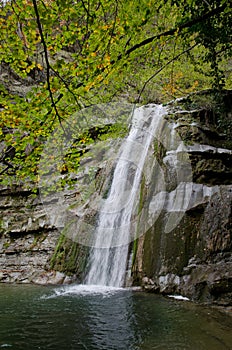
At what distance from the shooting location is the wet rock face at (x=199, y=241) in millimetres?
5883

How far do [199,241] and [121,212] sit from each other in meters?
3.35

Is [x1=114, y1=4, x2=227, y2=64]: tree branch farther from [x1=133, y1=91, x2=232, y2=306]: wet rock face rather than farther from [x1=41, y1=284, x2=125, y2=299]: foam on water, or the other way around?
[x1=41, y1=284, x2=125, y2=299]: foam on water

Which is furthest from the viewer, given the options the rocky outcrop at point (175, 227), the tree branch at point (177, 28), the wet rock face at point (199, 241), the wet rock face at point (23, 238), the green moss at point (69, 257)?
the wet rock face at point (23, 238)

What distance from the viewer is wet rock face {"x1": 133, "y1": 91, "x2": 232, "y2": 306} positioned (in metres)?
5.88

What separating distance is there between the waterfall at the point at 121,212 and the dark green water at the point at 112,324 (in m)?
1.72

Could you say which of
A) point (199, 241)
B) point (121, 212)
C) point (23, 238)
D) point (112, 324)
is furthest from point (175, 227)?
point (23, 238)

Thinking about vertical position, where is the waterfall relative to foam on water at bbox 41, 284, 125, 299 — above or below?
above

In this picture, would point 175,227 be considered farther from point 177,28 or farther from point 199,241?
point 177,28

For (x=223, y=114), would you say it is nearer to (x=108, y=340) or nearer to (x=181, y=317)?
(x=181, y=317)

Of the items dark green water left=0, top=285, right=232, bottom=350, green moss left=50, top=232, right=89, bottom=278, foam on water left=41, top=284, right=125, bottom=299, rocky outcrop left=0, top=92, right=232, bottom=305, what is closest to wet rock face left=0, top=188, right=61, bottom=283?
rocky outcrop left=0, top=92, right=232, bottom=305

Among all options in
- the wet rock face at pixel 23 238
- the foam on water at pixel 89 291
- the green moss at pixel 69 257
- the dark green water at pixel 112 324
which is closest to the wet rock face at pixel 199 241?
the dark green water at pixel 112 324

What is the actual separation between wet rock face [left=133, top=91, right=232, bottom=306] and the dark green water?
544 millimetres

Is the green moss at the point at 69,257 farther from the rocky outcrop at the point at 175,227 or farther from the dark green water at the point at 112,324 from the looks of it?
the dark green water at the point at 112,324

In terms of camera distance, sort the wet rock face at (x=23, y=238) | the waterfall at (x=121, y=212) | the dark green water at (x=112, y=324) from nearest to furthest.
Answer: the dark green water at (x=112, y=324) < the waterfall at (x=121, y=212) < the wet rock face at (x=23, y=238)
